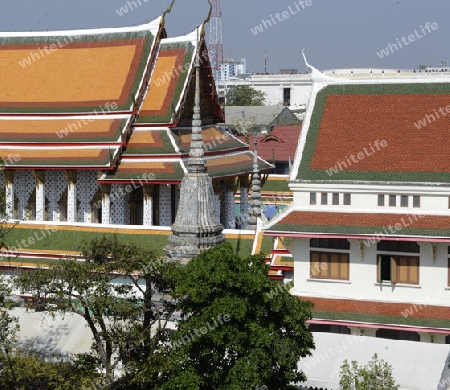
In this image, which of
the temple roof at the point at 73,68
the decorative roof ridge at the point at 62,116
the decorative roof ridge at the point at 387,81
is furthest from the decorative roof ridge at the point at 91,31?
the decorative roof ridge at the point at 387,81

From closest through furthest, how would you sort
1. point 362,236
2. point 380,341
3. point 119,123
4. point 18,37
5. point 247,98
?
1. point 380,341
2. point 362,236
3. point 119,123
4. point 18,37
5. point 247,98

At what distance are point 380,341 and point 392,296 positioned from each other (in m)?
2.61

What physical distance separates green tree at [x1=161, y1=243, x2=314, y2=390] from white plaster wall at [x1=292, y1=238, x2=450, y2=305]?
19.0 ft

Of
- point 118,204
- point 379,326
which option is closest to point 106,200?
point 118,204

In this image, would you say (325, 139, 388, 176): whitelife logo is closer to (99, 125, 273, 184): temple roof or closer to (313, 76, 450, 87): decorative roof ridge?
(313, 76, 450, 87): decorative roof ridge

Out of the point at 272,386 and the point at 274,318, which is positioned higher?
the point at 274,318

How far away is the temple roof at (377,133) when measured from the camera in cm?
2294

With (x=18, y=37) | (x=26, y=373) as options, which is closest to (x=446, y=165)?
(x=26, y=373)

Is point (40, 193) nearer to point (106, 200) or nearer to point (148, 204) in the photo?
point (106, 200)

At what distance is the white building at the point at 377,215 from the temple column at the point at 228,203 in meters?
10.8

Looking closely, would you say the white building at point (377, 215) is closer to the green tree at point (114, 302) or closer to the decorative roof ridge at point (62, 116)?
the green tree at point (114, 302)

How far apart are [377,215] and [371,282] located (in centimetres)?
161

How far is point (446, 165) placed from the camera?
74.2 feet

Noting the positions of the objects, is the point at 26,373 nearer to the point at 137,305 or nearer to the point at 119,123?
the point at 137,305
